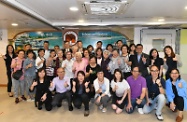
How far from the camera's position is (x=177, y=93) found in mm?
3643

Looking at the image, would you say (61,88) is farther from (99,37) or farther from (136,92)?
(99,37)

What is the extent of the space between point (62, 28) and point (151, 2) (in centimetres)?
345

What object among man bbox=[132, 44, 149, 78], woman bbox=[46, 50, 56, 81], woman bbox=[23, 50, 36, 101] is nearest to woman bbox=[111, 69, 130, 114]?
man bbox=[132, 44, 149, 78]

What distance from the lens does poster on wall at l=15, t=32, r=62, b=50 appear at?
660 cm

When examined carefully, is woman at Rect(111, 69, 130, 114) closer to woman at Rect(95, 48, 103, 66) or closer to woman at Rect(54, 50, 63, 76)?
woman at Rect(95, 48, 103, 66)

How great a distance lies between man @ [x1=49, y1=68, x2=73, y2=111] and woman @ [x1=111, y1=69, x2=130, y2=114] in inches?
37.8

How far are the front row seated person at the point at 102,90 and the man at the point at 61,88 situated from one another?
1.96ft

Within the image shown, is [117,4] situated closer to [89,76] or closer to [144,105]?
[89,76]

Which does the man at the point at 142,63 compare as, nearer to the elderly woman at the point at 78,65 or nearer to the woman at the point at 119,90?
the woman at the point at 119,90

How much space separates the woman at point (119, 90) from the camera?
393cm

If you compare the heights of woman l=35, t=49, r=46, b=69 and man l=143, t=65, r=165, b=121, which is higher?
woman l=35, t=49, r=46, b=69

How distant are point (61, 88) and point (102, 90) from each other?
90cm

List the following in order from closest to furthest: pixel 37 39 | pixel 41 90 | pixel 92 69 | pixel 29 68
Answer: pixel 41 90, pixel 92 69, pixel 29 68, pixel 37 39

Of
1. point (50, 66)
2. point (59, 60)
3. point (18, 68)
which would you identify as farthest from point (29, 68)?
point (59, 60)
